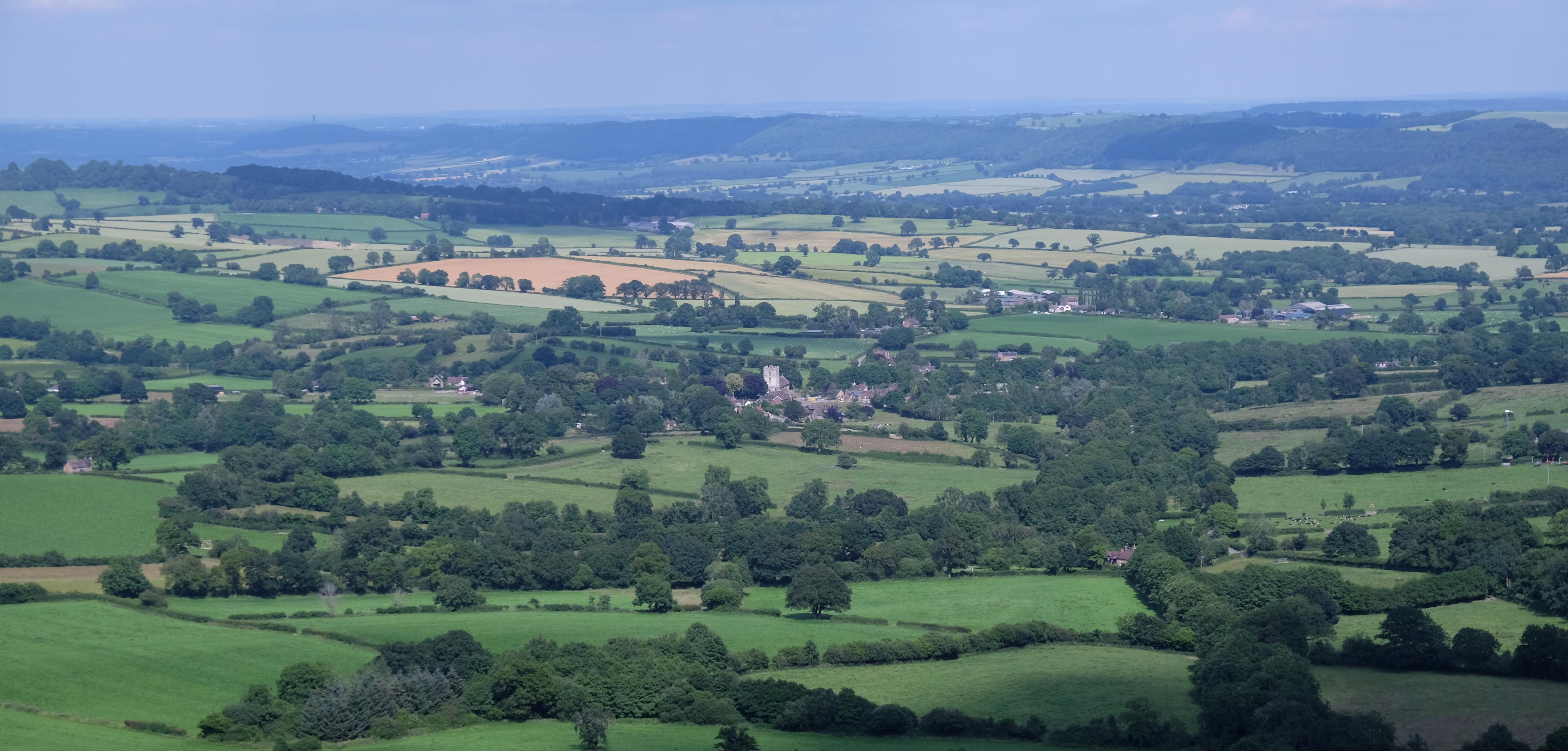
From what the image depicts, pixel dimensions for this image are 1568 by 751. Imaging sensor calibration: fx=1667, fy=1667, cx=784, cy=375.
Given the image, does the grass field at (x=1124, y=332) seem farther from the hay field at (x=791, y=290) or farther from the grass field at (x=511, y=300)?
the grass field at (x=511, y=300)

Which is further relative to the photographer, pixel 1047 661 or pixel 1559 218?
pixel 1559 218

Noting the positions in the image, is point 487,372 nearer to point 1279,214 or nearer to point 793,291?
point 793,291

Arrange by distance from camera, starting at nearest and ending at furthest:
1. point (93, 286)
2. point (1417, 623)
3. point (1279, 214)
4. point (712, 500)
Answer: point (1417, 623), point (712, 500), point (93, 286), point (1279, 214)

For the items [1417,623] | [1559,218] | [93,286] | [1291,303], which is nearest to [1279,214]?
[1559,218]

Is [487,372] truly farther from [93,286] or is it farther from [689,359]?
[93,286]

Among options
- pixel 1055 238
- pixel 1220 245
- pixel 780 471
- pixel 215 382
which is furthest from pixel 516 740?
pixel 1055 238

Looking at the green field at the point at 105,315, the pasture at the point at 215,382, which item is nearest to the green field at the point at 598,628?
the pasture at the point at 215,382

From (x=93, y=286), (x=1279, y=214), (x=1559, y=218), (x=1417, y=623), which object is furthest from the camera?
(x=1279, y=214)

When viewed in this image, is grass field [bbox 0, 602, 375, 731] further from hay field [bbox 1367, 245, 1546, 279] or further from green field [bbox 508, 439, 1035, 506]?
hay field [bbox 1367, 245, 1546, 279]
